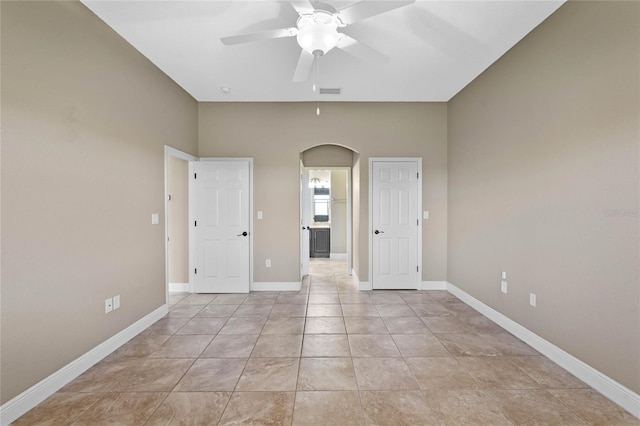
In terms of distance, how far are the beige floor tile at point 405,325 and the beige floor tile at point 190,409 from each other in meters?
1.82

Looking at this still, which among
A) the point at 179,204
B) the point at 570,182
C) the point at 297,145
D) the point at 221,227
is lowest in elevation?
the point at 221,227

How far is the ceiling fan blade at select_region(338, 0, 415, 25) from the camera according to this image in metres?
1.74

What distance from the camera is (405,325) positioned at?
312 centimetres

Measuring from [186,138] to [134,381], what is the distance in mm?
3072

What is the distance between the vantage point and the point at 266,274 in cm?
445

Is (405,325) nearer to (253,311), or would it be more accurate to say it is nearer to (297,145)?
(253,311)

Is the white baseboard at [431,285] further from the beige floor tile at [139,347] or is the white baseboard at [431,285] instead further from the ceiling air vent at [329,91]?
the beige floor tile at [139,347]

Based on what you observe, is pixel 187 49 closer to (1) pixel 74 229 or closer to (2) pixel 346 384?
(1) pixel 74 229

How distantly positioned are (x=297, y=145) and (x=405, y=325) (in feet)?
9.81

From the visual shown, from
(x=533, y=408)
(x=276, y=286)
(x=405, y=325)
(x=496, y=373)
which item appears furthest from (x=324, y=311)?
(x=533, y=408)

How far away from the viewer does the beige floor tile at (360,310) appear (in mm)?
3457

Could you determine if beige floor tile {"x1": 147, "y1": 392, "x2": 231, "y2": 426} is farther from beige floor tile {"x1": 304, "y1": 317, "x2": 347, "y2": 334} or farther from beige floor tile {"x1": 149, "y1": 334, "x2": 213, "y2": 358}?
beige floor tile {"x1": 304, "y1": 317, "x2": 347, "y2": 334}

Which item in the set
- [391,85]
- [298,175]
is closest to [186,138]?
[298,175]

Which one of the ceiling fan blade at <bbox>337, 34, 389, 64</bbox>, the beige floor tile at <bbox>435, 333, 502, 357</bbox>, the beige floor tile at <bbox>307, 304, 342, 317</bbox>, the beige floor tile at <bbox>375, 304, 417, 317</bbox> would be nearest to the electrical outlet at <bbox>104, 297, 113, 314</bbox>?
the beige floor tile at <bbox>307, 304, 342, 317</bbox>
